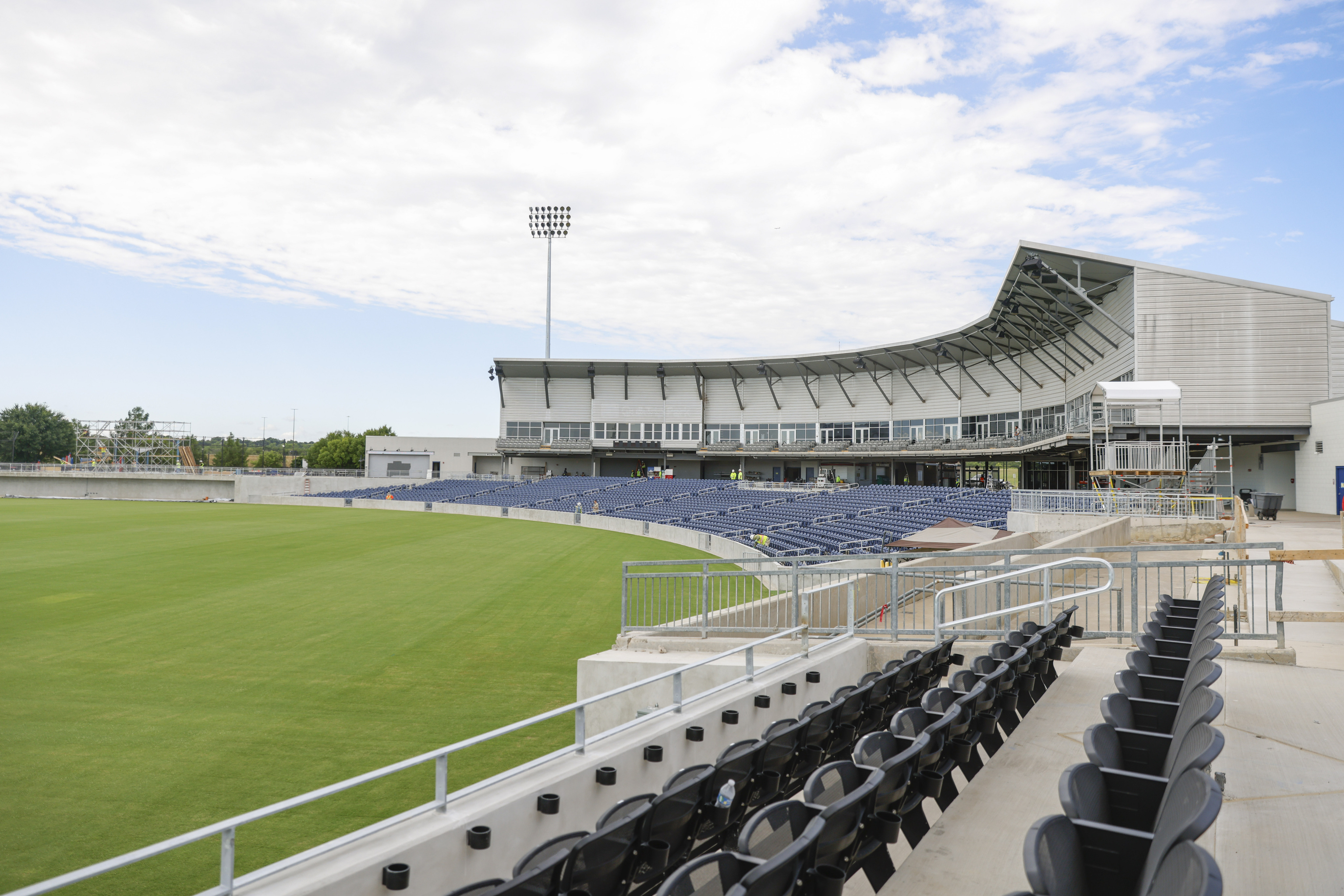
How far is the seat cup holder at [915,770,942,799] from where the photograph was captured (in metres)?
4.35

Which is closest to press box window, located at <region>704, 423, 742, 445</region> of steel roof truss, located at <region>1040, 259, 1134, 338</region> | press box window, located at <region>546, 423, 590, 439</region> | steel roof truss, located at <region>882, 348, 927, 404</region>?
press box window, located at <region>546, 423, 590, 439</region>

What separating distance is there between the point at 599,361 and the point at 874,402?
77.7ft

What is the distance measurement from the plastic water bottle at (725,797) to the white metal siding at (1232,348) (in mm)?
30709

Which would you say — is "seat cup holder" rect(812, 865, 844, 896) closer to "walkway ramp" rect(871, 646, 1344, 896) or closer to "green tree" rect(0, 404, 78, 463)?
"walkway ramp" rect(871, 646, 1344, 896)

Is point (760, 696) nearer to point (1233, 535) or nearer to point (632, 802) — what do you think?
point (632, 802)

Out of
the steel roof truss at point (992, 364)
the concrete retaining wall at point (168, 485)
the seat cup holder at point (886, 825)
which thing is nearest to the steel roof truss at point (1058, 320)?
the steel roof truss at point (992, 364)

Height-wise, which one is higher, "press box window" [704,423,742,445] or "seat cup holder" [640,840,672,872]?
"press box window" [704,423,742,445]

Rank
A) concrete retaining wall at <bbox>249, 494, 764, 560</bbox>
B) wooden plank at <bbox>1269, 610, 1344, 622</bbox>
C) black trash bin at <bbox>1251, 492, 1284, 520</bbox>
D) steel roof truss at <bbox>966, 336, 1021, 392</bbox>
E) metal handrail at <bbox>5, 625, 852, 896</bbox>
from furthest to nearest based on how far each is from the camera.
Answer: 1. steel roof truss at <bbox>966, 336, 1021, 392</bbox>
2. concrete retaining wall at <bbox>249, 494, 764, 560</bbox>
3. black trash bin at <bbox>1251, 492, 1284, 520</bbox>
4. wooden plank at <bbox>1269, 610, 1344, 622</bbox>
5. metal handrail at <bbox>5, 625, 852, 896</bbox>

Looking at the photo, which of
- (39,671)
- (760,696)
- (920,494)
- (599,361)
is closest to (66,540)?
(39,671)

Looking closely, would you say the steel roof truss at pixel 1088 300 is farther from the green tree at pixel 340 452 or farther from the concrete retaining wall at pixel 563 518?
the green tree at pixel 340 452

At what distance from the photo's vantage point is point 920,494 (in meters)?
38.8

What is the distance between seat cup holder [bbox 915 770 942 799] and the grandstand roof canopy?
1225 inches

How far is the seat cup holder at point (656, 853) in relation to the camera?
4.00 m

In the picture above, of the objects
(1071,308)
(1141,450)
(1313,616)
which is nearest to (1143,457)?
(1141,450)
